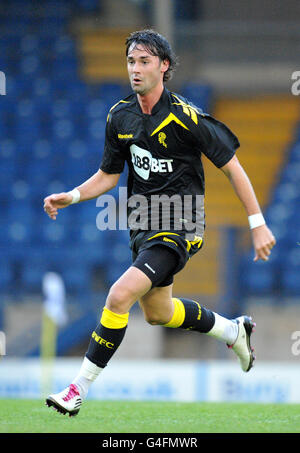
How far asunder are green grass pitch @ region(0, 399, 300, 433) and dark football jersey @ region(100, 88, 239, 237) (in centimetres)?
120

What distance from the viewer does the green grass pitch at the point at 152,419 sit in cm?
474

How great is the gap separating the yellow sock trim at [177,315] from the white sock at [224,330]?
1.04 ft

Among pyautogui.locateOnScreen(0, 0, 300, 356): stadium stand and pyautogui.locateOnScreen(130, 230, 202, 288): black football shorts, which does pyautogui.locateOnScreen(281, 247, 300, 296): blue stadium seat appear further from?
pyautogui.locateOnScreen(130, 230, 202, 288): black football shorts

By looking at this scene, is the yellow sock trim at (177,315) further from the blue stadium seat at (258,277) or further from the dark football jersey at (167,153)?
the blue stadium seat at (258,277)

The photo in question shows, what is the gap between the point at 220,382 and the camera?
30.8ft

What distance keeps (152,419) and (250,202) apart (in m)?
1.46

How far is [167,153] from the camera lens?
5.45m

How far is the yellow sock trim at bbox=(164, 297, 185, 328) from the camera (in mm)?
5801

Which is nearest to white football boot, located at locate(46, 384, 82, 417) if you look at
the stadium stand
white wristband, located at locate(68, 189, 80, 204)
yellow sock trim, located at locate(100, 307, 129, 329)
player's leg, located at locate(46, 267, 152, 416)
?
player's leg, located at locate(46, 267, 152, 416)

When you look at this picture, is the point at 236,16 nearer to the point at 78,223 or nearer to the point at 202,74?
the point at 202,74

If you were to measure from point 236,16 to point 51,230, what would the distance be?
6642 millimetres

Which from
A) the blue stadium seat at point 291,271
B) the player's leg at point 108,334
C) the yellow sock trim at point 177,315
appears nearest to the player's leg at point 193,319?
the yellow sock trim at point 177,315
